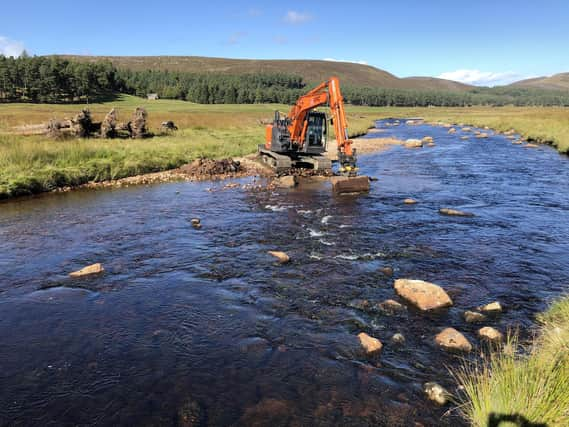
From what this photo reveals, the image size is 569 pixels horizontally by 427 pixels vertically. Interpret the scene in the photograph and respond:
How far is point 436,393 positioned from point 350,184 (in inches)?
600

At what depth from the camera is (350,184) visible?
68.0ft

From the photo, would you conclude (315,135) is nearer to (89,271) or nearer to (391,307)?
(89,271)

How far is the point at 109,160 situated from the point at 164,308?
64.2ft

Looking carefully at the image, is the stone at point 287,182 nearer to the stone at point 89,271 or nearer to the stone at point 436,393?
the stone at point 89,271

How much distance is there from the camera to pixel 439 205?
61.7 feet

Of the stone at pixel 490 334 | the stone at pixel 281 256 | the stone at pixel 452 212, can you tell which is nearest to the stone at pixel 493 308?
the stone at pixel 490 334

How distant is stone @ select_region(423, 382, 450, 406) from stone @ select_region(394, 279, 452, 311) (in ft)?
9.00

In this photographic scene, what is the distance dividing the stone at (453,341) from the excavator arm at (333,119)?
1359cm

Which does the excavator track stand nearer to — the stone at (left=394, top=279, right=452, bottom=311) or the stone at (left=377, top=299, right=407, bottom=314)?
the stone at (left=394, top=279, right=452, bottom=311)

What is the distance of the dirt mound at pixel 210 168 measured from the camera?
26891 millimetres

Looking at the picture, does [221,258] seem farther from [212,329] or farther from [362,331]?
[362,331]

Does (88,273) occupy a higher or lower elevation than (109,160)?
lower

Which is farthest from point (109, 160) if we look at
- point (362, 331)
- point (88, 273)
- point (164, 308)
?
point (362, 331)

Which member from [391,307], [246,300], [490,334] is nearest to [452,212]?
[391,307]
